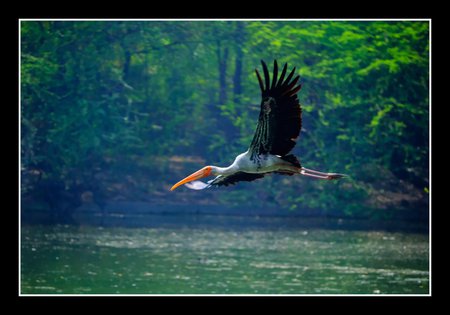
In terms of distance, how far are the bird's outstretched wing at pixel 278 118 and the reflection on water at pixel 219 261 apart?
914cm

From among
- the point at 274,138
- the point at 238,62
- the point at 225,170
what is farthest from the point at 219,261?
the point at 238,62

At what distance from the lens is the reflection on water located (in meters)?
22.0

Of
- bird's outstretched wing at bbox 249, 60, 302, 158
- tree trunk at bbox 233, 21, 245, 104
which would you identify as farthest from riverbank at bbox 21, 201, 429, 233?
bird's outstretched wing at bbox 249, 60, 302, 158

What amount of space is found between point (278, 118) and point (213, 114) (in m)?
27.0

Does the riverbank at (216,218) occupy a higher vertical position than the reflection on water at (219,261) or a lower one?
higher

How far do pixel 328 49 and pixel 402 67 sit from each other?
9.24ft

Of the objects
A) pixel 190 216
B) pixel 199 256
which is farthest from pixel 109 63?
pixel 199 256

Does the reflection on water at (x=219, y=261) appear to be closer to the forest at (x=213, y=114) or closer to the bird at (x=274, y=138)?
the forest at (x=213, y=114)

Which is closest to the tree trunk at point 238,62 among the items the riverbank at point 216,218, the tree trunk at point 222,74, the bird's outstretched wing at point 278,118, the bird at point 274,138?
the tree trunk at point 222,74

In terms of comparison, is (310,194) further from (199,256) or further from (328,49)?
(199,256)

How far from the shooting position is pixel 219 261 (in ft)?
82.1

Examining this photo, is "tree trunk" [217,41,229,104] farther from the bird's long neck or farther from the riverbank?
the bird's long neck

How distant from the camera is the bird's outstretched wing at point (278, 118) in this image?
12.2 metres

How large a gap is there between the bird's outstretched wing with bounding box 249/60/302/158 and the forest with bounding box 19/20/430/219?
21.1 meters
